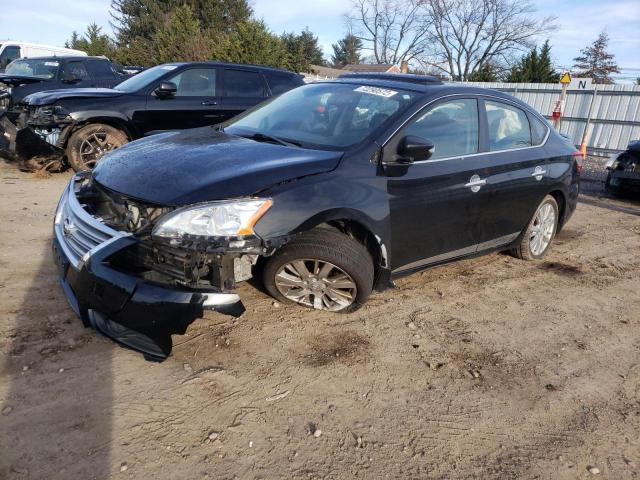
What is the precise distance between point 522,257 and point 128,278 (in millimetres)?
3789

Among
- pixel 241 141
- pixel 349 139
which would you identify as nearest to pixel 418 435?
pixel 349 139

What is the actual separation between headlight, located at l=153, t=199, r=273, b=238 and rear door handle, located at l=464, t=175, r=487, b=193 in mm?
1857

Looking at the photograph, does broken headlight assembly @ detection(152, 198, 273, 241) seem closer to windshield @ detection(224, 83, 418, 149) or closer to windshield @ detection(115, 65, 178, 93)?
windshield @ detection(224, 83, 418, 149)

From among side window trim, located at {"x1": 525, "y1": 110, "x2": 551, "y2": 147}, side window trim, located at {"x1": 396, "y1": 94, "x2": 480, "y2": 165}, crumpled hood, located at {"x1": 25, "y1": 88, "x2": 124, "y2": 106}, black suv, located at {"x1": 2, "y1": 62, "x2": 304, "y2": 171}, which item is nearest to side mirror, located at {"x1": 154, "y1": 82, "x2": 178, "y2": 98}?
black suv, located at {"x1": 2, "y1": 62, "x2": 304, "y2": 171}

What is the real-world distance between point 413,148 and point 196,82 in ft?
18.0

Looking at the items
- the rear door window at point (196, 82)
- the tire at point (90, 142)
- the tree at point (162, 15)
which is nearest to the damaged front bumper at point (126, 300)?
the tire at point (90, 142)

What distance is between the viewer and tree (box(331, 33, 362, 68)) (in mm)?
69312

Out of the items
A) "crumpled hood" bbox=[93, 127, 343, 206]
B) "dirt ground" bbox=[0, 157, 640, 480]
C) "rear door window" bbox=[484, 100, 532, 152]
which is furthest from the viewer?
"rear door window" bbox=[484, 100, 532, 152]

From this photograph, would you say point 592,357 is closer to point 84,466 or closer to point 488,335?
point 488,335

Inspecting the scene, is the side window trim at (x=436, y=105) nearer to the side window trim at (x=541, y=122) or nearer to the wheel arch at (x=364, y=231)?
the wheel arch at (x=364, y=231)

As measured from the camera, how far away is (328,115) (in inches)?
146

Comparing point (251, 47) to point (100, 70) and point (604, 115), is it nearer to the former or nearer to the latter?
point (100, 70)

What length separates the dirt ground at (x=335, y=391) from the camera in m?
2.14

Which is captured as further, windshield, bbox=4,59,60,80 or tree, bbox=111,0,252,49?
tree, bbox=111,0,252,49
